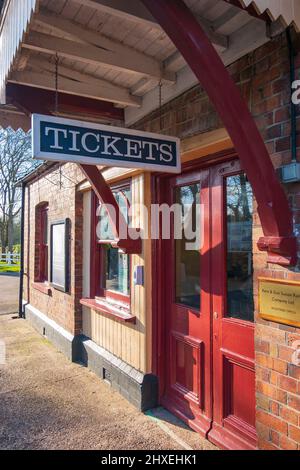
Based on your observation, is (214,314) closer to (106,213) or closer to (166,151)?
(166,151)

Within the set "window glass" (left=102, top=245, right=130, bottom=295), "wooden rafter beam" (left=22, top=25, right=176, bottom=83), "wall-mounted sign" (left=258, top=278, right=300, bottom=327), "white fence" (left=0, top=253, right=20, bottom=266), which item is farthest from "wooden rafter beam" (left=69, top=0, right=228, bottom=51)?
"white fence" (left=0, top=253, right=20, bottom=266)

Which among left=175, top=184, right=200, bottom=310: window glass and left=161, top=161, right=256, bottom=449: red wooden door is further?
left=175, top=184, right=200, bottom=310: window glass

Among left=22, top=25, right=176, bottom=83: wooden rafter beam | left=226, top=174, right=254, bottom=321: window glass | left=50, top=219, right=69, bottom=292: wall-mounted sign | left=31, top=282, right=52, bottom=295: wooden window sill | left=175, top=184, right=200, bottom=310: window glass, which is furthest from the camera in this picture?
left=31, top=282, right=52, bottom=295: wooden window sill

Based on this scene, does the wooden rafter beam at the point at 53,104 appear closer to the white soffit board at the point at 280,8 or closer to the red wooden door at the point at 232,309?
the red wooden door at the point at 232,309

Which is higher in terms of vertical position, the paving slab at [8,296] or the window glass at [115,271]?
the window glass at [115,271]

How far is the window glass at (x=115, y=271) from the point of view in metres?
4.63

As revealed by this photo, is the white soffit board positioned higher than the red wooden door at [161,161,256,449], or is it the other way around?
the white soffit board

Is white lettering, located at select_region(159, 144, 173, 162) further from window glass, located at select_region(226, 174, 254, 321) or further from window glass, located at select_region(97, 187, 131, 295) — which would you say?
window glass, located at select_region(97, 187, 131, 295)

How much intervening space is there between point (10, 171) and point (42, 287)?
22867mm

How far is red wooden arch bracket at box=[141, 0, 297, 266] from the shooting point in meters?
2.05

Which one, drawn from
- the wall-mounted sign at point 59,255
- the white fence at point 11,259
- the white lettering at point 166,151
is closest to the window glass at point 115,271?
the wall-mounted sign at point 59,255

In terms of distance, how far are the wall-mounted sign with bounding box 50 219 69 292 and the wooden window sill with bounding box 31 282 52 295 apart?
25 cm

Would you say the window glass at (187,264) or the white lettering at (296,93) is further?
the window glass at (187,264)

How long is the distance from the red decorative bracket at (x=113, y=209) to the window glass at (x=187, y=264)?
489mm
